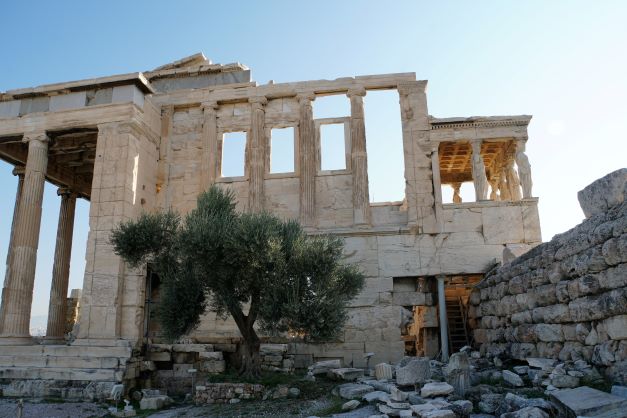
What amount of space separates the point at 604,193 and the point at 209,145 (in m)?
10.8

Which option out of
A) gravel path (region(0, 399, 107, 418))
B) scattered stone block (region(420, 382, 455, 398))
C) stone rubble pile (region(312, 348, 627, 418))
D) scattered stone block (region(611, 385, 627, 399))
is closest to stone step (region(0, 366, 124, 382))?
gravel path (region(0, 399, 107, 418))

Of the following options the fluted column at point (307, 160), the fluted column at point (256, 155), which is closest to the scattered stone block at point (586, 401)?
the fluted column at point (307, 160)

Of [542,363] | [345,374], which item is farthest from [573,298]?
[345,374]

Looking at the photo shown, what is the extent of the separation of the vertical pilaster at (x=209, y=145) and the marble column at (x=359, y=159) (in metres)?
3.89

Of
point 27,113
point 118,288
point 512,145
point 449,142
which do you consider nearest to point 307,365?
point 118,288

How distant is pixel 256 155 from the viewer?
15625 millimetres

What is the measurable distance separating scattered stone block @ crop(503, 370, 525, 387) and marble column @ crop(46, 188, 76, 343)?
1394cm

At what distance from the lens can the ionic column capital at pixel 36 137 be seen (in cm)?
1538

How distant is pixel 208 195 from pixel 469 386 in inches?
254

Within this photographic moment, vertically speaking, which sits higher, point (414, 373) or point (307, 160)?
point (307, 160)

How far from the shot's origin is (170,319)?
10.9 metres

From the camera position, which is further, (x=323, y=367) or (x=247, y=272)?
(x=323, y=367)

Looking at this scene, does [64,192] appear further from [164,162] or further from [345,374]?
[345,374]

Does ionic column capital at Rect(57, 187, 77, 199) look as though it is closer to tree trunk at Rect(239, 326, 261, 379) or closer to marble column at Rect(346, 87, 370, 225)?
marble column at Rect(346, 87, 370, 225)
